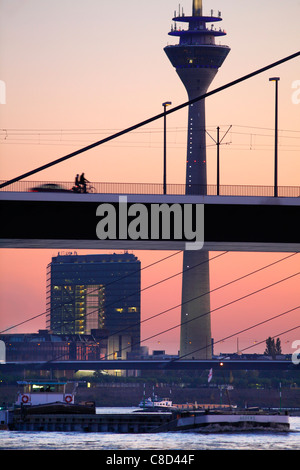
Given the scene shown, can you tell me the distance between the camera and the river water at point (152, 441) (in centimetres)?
8175

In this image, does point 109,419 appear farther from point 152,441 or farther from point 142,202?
point 142,202

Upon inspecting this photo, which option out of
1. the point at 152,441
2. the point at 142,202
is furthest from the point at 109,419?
the point at 142,202

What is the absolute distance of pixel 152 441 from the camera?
8869 centimetres

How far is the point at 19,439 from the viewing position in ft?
298

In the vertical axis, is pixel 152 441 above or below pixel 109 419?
below

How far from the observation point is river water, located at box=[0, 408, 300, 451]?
81750 millimetres

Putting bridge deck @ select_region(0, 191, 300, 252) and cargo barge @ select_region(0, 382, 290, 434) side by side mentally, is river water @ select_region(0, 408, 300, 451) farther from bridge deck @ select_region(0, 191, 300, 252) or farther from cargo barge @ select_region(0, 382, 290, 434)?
bridge deck @ select_region(0, 191, 300, 252)

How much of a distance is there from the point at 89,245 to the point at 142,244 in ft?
13.8

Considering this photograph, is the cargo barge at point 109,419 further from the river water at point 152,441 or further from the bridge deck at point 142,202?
the bridge deck at point 142,202

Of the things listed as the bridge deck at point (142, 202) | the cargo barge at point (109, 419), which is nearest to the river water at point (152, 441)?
the cargo barge at point (109, 419)

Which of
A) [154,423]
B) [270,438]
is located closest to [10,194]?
[270,438]

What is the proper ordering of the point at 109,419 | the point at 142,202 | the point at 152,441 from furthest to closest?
the point at 109,419, the point at 152,441, the point at 142,202
